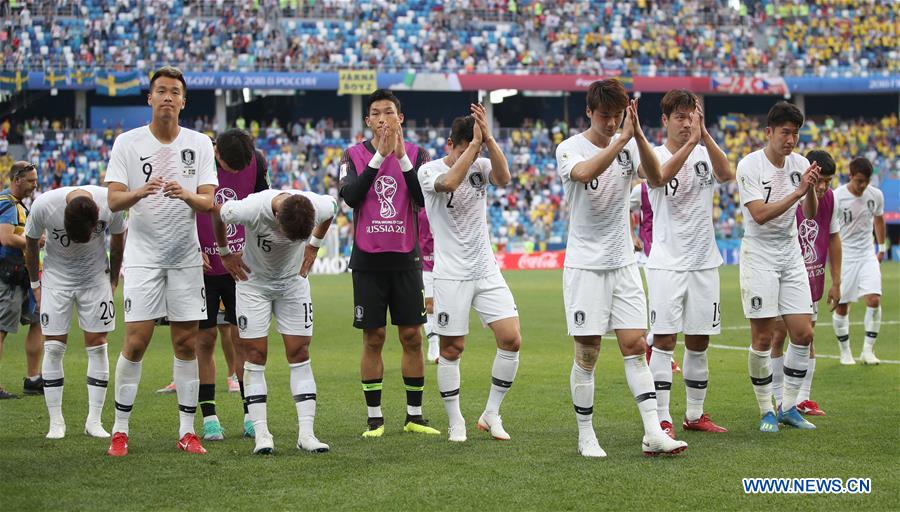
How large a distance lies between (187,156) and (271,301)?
1.18m

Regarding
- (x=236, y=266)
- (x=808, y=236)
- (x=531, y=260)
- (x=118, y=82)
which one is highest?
(x=118, y=82)

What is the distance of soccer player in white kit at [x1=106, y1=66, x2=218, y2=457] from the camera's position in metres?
7.66

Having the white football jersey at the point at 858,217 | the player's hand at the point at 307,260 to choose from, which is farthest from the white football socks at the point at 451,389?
the white football jersey at the point at 858,217

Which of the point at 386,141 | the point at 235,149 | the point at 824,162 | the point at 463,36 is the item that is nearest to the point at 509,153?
the point at 463,36

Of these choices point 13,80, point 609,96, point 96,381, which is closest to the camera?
point 609,96

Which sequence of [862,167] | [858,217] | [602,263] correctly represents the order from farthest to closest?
[858,217], [862,167], [602,263]

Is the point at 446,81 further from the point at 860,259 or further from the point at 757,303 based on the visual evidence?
the point at 757,303

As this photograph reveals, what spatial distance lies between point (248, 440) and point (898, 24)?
53038mm

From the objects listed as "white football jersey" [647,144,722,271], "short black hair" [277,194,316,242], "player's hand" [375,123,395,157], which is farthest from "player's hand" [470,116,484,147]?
"white football jersey" [647,144,722,271]

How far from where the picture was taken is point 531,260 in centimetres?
4162

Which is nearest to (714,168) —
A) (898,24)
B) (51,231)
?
(51,231)

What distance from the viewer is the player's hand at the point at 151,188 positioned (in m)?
7.28

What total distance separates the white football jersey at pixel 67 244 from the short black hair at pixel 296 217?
1.88 metres

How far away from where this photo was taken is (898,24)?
5419cm
